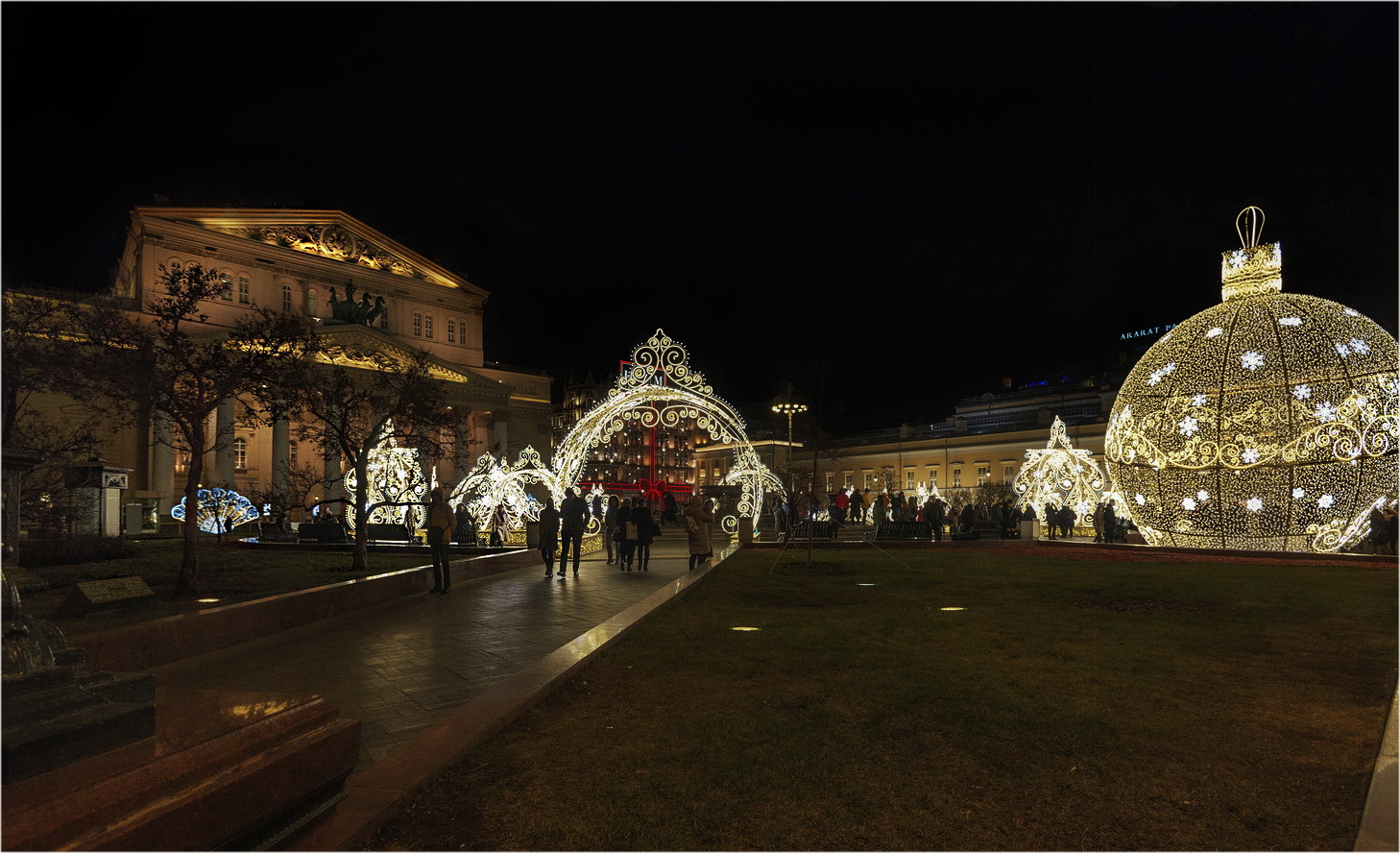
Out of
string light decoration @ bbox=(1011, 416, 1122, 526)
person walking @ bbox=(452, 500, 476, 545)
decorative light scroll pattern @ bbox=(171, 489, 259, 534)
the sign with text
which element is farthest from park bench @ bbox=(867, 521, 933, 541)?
the sign with text

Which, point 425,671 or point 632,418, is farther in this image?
point 632,418

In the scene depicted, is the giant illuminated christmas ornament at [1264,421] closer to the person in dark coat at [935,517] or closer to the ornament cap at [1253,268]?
the ornament cap at [1253,268]

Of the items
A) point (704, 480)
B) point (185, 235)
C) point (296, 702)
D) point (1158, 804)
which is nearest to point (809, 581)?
point (1158, 804)

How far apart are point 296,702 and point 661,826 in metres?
1.71

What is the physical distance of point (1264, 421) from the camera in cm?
1580

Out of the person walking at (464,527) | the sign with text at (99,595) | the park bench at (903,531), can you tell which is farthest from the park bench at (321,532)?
the park bench at (903,531)

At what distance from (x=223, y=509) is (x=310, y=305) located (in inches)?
943

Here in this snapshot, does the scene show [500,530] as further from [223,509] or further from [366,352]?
[366,352]

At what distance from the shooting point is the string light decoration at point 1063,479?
26500 mm

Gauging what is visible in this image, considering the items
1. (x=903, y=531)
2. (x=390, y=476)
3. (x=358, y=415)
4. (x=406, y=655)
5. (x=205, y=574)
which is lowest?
(x=903, y=531)

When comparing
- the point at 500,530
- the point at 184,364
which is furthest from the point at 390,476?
the point at 184,364

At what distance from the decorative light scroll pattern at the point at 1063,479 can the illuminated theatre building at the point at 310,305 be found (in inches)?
854

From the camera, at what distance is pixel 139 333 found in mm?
12695

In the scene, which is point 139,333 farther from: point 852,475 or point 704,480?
point 704,480
